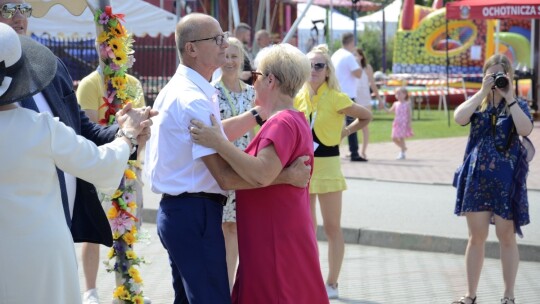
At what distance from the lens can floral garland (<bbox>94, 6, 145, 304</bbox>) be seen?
6.04m

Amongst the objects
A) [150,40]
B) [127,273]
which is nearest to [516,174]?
[127,273]

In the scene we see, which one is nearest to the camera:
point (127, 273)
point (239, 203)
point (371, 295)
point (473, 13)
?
point (239, 203)

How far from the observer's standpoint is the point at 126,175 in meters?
6.51

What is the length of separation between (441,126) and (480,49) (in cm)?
991

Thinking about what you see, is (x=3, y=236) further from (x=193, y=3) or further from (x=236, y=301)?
(x=193, y=3)

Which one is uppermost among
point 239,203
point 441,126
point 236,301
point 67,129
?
point 67,129

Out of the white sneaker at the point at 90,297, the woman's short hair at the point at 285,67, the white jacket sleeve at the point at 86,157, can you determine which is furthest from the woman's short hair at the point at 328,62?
the white jacket sleeve at the point at 86,157

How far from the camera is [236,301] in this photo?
4750 mm

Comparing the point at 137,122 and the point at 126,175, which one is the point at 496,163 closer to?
the point at 126,175

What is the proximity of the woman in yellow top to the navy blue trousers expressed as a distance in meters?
2.95

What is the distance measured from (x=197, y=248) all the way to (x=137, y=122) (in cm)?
65

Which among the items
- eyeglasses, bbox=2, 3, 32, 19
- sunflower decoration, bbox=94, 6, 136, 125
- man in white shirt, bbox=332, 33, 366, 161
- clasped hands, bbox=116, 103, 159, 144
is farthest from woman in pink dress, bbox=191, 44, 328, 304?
man in white shirt, bbox=332, 33, 366, 161

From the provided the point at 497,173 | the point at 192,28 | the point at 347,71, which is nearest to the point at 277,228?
the point at 192,28

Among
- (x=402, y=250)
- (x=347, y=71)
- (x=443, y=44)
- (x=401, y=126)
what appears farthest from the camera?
(x=443, y=44)
